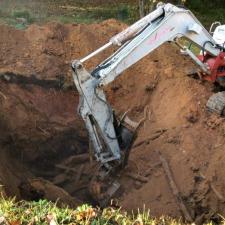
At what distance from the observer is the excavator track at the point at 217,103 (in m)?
9.67

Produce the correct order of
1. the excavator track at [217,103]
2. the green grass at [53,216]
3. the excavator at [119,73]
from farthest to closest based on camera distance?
1. the excavator track at [217,103]
2. the excavator at [119,73]
3. the green grass at [53,216]

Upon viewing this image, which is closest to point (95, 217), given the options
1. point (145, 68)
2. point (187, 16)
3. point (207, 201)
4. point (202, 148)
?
point (207, 201)

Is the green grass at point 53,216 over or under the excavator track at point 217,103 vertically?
over

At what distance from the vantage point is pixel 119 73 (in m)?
9.03

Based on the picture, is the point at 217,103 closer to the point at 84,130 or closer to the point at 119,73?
the point at 119,73

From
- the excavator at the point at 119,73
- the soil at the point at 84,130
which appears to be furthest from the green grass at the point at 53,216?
the excavator at the point at 119,73

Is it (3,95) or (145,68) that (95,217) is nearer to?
(3,95)

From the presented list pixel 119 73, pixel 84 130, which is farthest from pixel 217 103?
pixel 84 130

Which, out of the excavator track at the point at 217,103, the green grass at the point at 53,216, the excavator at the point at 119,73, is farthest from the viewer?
the excavator track at the point at 217,103

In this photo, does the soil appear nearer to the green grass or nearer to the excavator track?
the excavator track

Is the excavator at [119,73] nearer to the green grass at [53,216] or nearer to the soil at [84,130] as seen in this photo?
the soil at [84,130]

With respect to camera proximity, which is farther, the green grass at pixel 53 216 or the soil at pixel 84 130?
the soil at pixel 84 130

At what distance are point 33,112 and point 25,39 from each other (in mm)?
2158

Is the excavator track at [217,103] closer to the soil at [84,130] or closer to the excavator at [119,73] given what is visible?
the excavator at [119,73]
